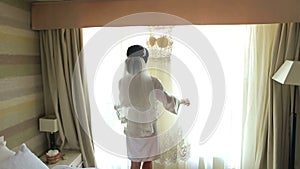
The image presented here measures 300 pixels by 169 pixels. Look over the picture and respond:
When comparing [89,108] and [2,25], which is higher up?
[2,25]

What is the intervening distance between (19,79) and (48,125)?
54 centimetres

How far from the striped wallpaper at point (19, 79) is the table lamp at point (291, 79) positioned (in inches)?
89.0

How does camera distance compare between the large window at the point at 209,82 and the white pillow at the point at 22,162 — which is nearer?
the white pillow at the point at 22,162

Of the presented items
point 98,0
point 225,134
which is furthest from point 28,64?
point 225,134

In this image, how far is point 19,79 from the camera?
230 cm

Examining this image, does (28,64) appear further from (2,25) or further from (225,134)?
(225,134)

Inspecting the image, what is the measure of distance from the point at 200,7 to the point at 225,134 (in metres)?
1.28

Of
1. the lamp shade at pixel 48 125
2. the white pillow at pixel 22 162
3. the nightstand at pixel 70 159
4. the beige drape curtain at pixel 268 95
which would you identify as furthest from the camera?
the lamp shade at pixel 48 125

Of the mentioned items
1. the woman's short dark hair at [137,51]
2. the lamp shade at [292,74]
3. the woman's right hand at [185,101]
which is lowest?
the woman's right hand at [185,101]

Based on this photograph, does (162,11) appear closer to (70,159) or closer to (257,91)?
(257,91)

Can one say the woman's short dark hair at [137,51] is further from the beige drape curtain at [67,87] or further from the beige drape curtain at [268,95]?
the beige drape curtain at [268,95]

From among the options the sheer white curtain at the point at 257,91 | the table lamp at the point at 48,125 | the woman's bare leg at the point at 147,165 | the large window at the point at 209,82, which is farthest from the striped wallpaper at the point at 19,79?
the sheer white curtain at the point at 257,91

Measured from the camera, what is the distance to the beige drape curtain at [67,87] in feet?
8.43

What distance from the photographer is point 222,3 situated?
2234mm
